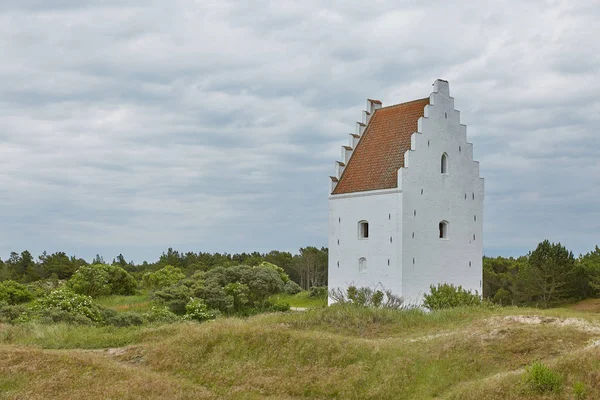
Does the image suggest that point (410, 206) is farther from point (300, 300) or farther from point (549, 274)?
point (549, 274)

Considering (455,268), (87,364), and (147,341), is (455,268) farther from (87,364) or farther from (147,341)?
(87,364)

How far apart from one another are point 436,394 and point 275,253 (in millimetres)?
55102

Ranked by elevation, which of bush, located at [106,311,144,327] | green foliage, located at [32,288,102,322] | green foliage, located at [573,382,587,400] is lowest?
green foliage, located at [573,382,587,400]

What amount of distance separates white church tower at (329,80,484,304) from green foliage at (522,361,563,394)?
49.5ft

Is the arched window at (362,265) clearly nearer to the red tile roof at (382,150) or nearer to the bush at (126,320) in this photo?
the red tile roof at (382,150)

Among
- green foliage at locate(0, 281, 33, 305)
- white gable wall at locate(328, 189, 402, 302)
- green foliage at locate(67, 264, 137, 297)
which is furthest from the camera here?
green foliage at locate(67, 264, 137, 297)

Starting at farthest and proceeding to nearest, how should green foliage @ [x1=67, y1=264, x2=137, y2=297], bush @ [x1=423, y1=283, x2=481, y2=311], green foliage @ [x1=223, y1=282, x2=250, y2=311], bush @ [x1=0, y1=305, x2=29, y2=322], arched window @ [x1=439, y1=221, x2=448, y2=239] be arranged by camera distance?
1. green foliage @ [x1=67, y1=264, x2=137, y2=297]
2. arched window @ [x1=439, y1=221, x2=448, y2=239]
3. green foliage @ [x1=223, y1=282, x2=250, y2=311]
4. bush @ [x1=423, y1=283, x2=481, y2=311]
5. bush @ [x1=0, y1=305, x2=29, y2=322]

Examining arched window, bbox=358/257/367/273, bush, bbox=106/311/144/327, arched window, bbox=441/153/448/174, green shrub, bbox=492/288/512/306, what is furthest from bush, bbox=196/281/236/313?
green shrub, bbox=492/288/512/306

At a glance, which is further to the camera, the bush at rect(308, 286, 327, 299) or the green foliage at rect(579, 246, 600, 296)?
the green foliage at rect(579, 246, 600, 296)

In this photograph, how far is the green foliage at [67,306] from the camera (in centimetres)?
2100

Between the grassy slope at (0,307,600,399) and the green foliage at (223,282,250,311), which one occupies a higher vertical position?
the green foliage at (223,282,250,311)

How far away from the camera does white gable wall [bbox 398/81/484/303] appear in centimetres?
2670

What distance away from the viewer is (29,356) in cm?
1340

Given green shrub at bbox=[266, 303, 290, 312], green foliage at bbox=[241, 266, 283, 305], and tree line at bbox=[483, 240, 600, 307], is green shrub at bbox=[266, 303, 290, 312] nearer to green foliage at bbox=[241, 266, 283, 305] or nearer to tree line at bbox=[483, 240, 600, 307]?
green foliage at bbox=[241, 266, 283, 305]
